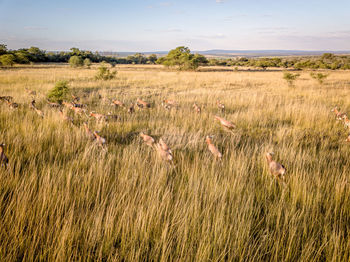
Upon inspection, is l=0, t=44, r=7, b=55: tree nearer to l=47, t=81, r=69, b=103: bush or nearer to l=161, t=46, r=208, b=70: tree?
l=161, t=46, r=208, b=70: tree

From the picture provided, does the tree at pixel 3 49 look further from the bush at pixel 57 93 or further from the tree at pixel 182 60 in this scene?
the bush at pixel 57 93

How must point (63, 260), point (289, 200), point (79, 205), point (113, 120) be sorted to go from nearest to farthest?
point (63, 260)
point (79, 205)
point (289, 200)
point (113, 120)

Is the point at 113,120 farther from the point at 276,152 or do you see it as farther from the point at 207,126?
the point at 276,152

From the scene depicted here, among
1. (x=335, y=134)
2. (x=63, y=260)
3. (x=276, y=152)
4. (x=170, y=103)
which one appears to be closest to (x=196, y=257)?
(x=63, y=260)

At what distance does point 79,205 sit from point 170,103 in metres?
5.45

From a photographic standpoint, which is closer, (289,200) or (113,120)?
(289,200)

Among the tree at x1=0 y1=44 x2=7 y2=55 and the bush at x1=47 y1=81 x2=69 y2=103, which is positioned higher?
the tree at x1=0 y1=44 x2=7 y2=55

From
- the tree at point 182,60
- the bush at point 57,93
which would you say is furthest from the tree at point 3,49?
the bush at point 57,93

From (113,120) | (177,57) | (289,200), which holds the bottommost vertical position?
(289,200)

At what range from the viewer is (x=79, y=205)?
1.71 metres

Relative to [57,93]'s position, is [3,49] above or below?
above

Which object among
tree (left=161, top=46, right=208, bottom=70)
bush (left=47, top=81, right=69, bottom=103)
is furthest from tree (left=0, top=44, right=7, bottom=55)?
bush (left=47, top=81, right=69, bottom=103)

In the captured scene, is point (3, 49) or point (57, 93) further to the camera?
point (3, 49)

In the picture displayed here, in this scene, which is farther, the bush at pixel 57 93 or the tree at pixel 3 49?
the tree at pixel 3 49
